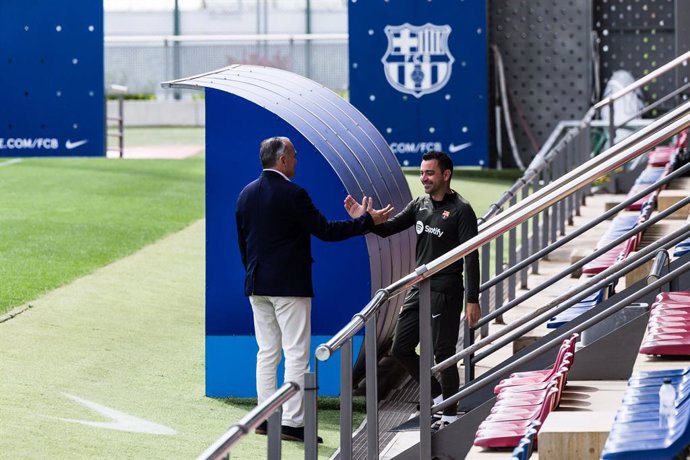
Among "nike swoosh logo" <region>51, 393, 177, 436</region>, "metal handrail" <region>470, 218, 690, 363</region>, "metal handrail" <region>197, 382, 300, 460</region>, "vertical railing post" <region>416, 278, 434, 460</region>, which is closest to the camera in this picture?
"metal handrail" <region>197, 382, 300, 460</region>

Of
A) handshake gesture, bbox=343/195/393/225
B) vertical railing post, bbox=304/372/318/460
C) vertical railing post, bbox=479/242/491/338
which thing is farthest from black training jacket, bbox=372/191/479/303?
vertical railing post, bbox=479/242/491/338

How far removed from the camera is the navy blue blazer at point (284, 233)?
27.9ft

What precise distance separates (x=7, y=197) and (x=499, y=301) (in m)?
11.8

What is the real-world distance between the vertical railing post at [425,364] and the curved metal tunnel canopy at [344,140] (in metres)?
2.61

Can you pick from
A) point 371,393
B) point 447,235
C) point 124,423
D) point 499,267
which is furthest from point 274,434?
point 499,267

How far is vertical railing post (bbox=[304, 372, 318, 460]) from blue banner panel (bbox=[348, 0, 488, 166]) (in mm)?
19015

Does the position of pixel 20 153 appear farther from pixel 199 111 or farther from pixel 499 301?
pixel 199 111

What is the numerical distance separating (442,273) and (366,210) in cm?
62

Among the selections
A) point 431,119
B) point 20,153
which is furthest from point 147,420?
point 431,119

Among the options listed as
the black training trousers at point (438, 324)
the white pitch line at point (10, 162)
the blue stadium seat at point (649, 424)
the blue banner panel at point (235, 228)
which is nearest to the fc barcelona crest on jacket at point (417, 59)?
the white pitch line at point (10, 162)

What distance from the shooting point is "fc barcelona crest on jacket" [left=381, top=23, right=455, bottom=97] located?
24984mm

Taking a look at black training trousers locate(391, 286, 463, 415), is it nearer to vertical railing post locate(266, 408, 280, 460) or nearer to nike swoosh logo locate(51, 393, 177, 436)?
nike swoosh logo locate(51, 393, 177, 436)

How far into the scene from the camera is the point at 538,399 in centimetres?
697

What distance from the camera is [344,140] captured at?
33.6 feet
